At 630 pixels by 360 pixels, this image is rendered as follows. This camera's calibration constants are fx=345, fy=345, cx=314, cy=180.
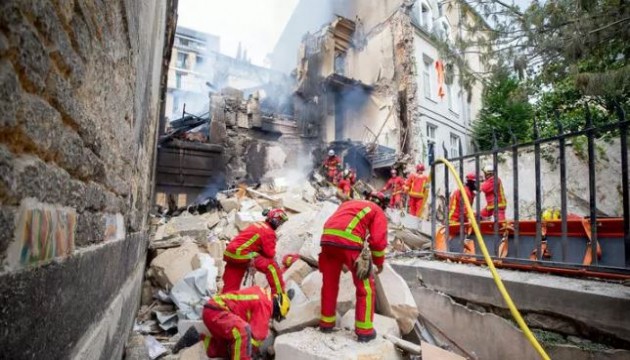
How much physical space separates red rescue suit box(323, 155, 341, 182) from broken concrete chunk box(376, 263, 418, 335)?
432 inches

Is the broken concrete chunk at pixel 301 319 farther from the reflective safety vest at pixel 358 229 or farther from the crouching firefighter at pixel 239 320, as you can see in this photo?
the reflective safety vest at pixel 358 229

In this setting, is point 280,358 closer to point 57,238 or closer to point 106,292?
point 106,292

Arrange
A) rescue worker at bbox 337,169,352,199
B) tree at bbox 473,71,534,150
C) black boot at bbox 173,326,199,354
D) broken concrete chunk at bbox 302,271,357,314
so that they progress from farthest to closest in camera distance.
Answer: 1. tree at bbox 473,71,534,150
2. rescue worker at bbox 337,169,352,199
3. black boot at bbox 173,326,199,354
4. broken concrete chunk at bbox 302,271,357,314

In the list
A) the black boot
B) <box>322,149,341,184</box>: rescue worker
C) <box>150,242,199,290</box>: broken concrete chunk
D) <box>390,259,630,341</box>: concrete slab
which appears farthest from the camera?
<box>322,149,341,184</box>: rescue worker

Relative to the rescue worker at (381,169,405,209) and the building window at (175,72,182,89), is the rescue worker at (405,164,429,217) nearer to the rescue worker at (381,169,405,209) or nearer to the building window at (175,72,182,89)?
the rescue worker at (381,169,405,209)

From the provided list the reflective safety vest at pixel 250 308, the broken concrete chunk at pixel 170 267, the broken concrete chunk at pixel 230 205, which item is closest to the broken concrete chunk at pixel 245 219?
the broken concrete chunk at pixel 230 205

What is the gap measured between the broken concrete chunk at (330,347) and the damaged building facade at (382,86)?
506 inches

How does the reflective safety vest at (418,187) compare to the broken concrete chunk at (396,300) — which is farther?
the reflective safety vest at (418,187)

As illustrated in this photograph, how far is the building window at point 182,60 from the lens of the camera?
38312 millimetres

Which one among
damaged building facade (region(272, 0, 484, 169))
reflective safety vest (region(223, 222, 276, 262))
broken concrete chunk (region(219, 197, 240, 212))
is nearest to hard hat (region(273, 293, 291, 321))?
reflective safety vest (region(223, 222, 276, 262))

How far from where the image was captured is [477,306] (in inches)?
125

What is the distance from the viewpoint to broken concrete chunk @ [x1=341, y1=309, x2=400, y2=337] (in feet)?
11.1

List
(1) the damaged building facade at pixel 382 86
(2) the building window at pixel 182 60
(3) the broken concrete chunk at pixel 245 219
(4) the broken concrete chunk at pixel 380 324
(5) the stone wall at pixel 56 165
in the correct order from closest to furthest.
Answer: (5) the stone wall at pixel 56 165
(4) the broken concrete chunk at pixel 380 324
(3) the broken concrete chunk at pixel 245 219
(1) the damaged building facade at pixel 382 86
(2) the building window at pixel 182 60

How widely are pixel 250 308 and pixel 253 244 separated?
1.11 metres
